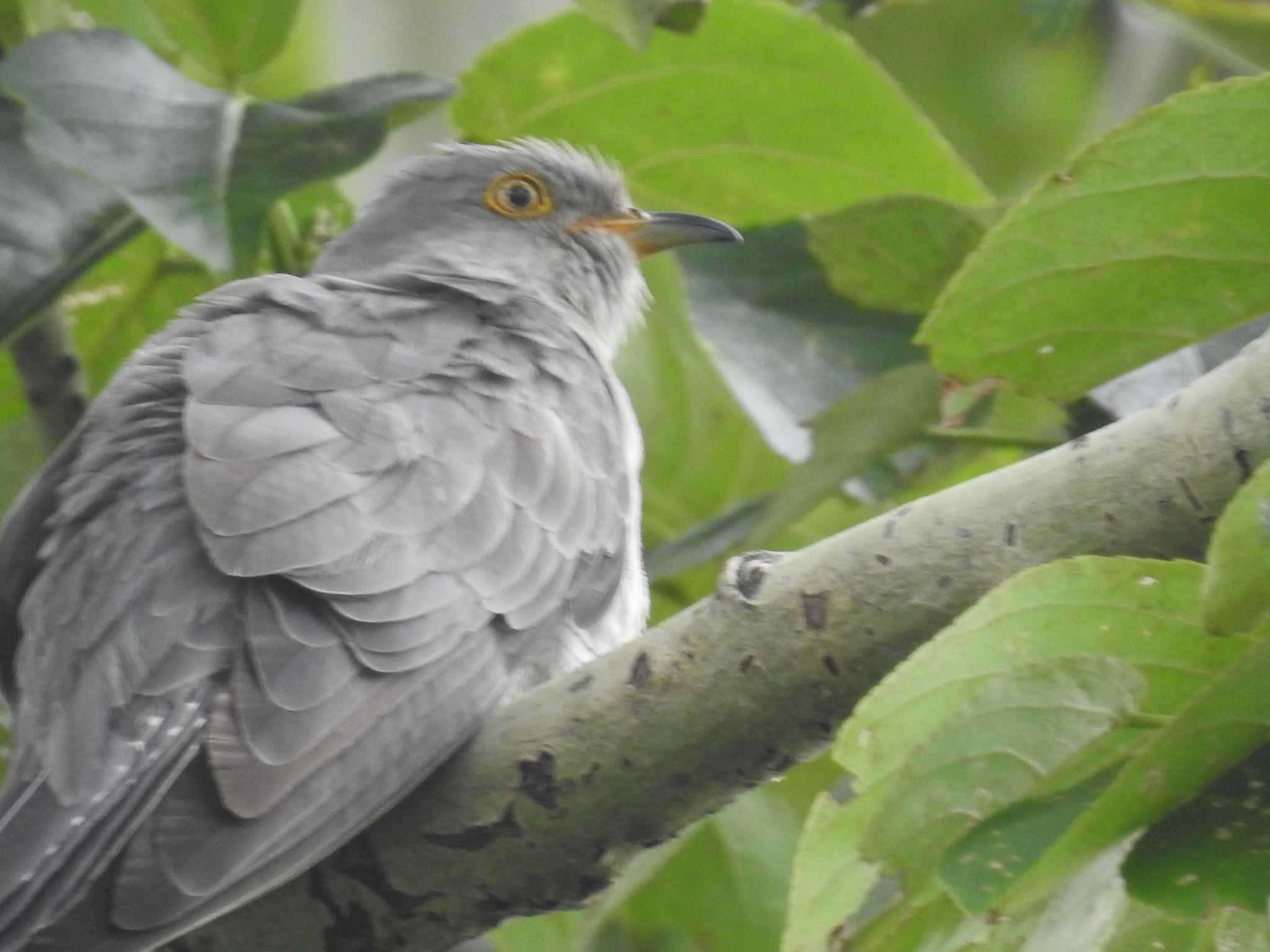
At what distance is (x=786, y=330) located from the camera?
4.09m

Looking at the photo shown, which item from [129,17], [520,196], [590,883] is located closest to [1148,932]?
[590,883]

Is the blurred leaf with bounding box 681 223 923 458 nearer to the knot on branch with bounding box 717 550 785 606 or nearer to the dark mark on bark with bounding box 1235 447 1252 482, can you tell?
the knot on branch with bounding box 717 550 785 606

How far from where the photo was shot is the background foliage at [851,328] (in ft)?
6.23

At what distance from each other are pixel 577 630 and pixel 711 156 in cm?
188

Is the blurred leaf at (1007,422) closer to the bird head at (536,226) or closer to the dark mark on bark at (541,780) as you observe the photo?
the bird head at (536,226)

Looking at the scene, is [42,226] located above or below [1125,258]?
below

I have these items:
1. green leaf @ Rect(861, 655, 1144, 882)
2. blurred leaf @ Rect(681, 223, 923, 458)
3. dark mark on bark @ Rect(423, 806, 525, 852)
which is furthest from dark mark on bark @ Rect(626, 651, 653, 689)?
blurred leaf @ Rect(681, 223, 923, 458)

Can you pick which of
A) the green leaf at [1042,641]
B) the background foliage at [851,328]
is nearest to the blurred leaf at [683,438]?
the background foliage at [851,328]

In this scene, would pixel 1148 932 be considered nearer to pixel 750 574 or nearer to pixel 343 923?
pixel 750 574

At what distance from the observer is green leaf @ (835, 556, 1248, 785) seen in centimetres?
185

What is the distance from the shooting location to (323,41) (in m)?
5.68

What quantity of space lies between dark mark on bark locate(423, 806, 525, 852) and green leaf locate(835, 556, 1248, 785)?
0.67m

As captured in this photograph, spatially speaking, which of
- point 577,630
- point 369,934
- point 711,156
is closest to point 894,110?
point 711,156

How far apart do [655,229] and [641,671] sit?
8.29 feet
